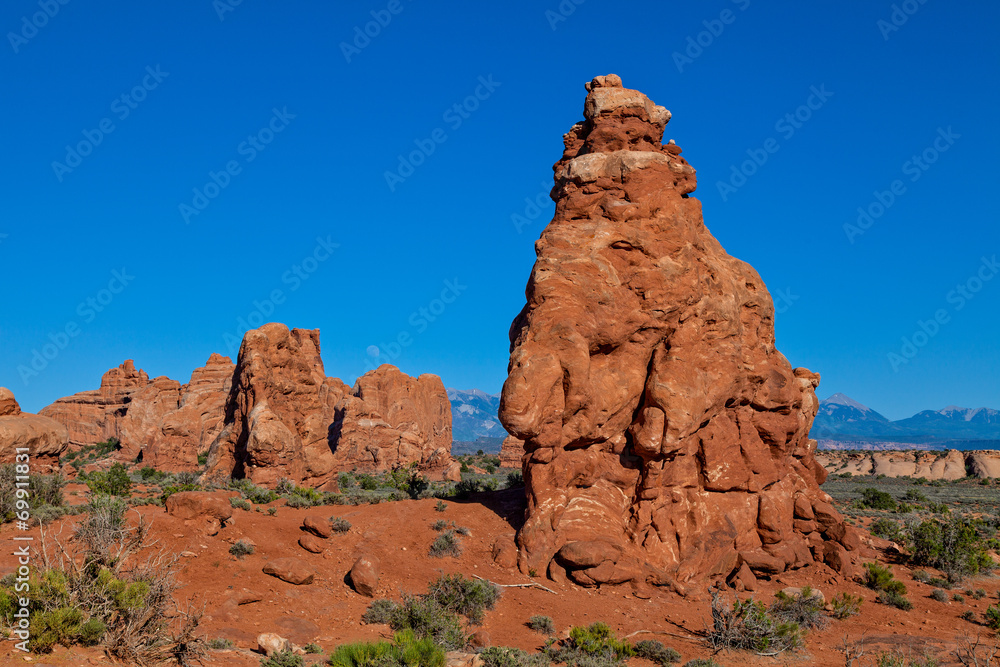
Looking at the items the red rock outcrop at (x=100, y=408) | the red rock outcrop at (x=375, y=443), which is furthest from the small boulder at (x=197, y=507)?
the red rock outcrop at (x=100, y=408)

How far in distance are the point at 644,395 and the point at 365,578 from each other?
783 cm

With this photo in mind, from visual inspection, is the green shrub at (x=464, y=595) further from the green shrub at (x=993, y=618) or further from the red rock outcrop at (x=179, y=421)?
the red rock outcrop at (x=179, y=421)

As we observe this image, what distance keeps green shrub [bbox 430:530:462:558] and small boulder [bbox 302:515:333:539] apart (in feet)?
8.15

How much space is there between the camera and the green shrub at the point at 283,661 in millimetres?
8914

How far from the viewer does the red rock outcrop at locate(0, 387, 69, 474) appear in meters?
18.2

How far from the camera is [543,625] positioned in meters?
12.2

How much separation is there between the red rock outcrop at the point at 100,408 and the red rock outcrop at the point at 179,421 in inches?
626

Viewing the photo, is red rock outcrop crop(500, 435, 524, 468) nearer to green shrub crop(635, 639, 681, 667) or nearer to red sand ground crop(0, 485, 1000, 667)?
red sand ground crop(0, 485, 1000, 667)

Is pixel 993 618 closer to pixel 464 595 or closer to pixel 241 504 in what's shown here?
pixel 464 595

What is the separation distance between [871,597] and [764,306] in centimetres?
782

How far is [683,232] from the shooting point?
677 inches

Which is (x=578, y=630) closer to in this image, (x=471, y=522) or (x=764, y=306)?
(x=471, y=522)

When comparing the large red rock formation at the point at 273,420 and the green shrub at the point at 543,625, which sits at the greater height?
the large red rock formation at the point at 273,420

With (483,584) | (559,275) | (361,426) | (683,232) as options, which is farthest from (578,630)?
→ (361,426)
